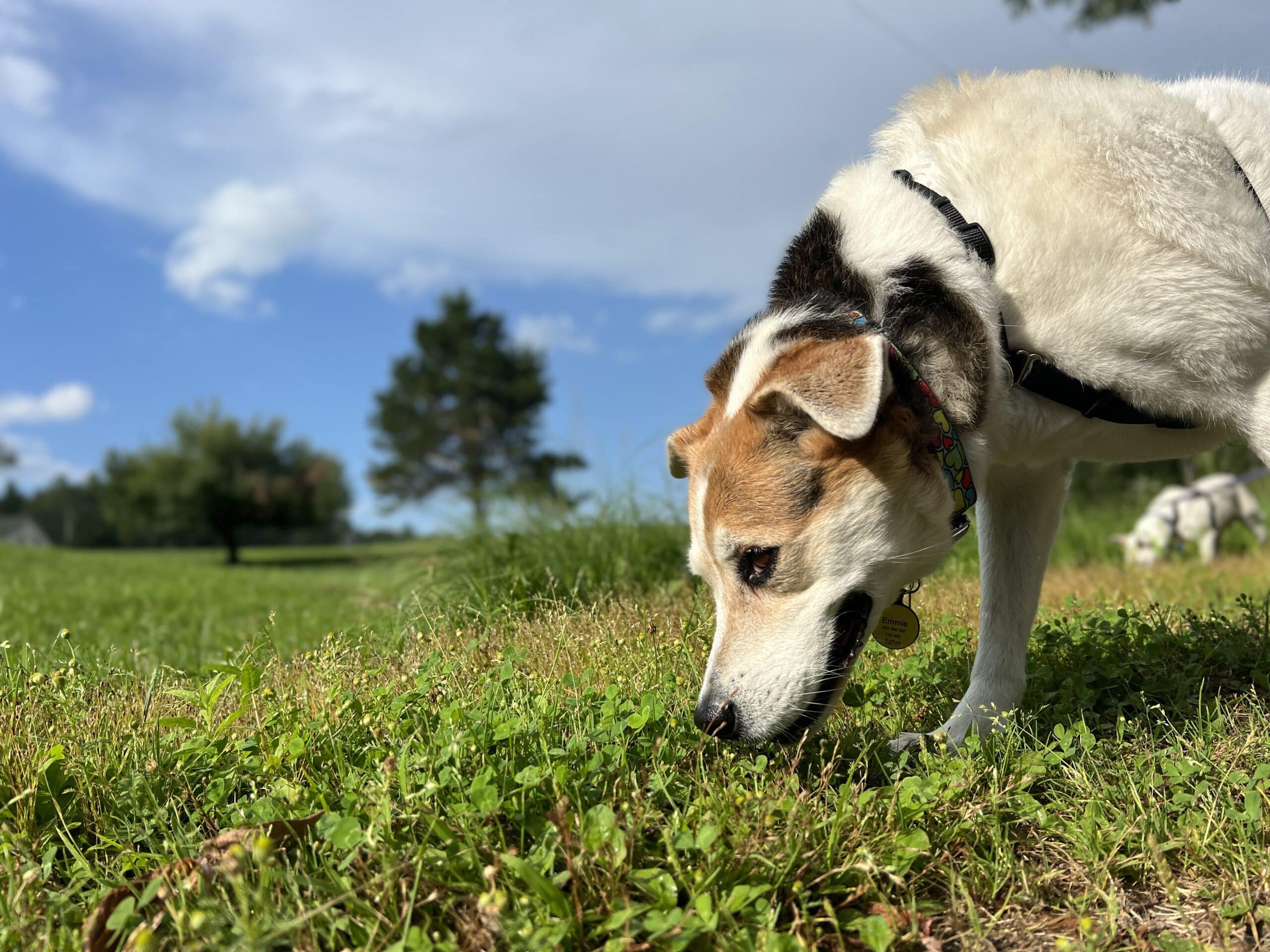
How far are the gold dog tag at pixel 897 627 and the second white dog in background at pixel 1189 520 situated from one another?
9502mm

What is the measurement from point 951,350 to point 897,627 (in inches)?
39.8

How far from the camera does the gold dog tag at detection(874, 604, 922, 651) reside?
3.22 m

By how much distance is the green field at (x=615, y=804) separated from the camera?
218 cm

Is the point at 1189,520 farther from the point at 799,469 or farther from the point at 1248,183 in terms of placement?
the point at 799,469

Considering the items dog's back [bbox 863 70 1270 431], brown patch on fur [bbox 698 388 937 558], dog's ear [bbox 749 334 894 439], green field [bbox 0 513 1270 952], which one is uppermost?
dog's back [bbox 863 70 1270 431]

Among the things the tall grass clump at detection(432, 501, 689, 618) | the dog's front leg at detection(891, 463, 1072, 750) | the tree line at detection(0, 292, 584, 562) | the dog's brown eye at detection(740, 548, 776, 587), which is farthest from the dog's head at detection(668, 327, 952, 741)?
the tree line at detection(0, 292, 584, 562)

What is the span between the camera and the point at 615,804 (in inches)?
99.8

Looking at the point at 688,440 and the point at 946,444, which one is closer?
the point at 946,444

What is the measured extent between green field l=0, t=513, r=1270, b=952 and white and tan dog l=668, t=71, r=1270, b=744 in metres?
0.45

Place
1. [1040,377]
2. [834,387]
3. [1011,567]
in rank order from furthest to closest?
[1011,567]
[1040,377]
[834,387]

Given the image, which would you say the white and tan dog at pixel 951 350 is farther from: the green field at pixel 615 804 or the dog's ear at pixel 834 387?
the green field at pixel 615 804

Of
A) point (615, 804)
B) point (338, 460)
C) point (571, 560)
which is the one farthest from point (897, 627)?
point (338, 460)

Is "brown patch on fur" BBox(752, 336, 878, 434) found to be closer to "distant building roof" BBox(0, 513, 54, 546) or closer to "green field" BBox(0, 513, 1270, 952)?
"green field" BBox(0, 513, 1270, 952)

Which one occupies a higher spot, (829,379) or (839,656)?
(829,379)
